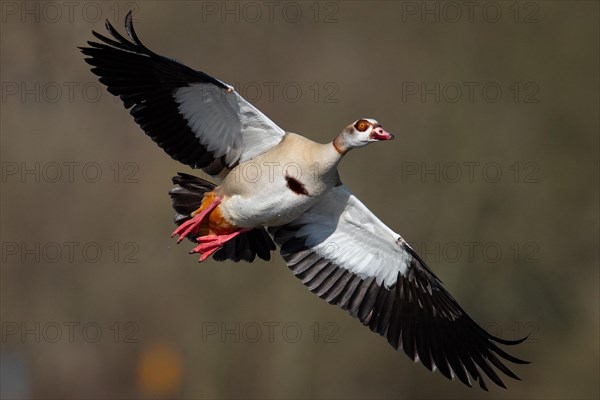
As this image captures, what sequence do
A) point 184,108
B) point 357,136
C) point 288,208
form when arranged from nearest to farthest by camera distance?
point 357,136 < point 288,208 < point 184,108

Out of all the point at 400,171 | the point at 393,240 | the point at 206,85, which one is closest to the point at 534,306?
the point at 400,171

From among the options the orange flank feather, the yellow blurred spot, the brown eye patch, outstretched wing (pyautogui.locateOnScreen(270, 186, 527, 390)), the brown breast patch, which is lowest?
the yellow blurred spot

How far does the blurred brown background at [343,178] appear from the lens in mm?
13289

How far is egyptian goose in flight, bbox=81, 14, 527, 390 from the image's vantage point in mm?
7988

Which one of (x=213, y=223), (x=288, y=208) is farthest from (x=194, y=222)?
(x=288, y=208)

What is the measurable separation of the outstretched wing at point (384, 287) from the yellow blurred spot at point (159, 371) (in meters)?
5.13

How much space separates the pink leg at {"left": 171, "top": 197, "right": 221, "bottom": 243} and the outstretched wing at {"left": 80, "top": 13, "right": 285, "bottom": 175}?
0.28 m

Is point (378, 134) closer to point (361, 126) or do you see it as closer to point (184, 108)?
point (361, 126)

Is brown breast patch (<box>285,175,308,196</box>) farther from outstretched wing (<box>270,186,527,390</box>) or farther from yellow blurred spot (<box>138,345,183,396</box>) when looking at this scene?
yellow blurred spot (<box>138,345,183,396</box>)

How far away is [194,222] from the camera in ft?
27.5

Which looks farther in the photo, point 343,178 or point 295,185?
point 343,178

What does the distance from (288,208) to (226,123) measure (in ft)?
2.52

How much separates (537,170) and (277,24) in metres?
3.64

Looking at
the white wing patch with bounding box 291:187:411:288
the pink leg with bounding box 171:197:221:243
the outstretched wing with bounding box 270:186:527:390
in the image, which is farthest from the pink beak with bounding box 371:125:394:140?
the pink leg with bounding box 171:197:221:243
